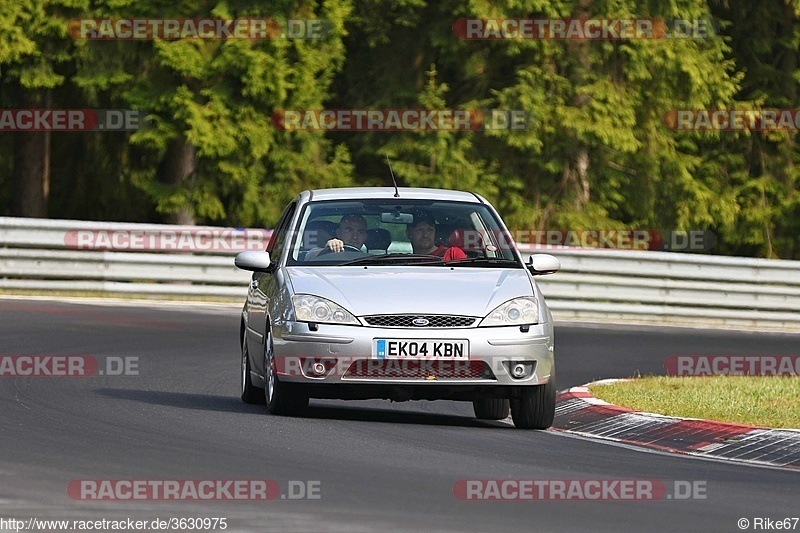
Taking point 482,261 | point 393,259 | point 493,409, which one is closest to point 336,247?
point 393,259

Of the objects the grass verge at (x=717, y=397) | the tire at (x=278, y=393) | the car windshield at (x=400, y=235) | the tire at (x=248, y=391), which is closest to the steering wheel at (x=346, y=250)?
the car windshield at (x=400, y=235)

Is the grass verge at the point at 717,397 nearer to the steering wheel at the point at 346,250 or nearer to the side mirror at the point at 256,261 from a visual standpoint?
the steering wheel at the point at 346,250

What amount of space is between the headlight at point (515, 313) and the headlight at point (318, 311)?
862 mm

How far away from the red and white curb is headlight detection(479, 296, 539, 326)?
1063 millimetres

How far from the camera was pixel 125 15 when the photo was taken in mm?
26875

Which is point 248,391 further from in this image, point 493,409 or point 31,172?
point 31,172

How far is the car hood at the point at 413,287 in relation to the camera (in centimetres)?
1084

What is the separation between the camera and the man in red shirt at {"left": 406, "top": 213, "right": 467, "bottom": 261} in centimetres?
1205

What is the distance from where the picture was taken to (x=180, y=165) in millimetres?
28406

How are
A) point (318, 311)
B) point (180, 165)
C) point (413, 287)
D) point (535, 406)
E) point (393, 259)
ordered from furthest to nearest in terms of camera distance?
point (180, 165), point (393, 259), point (535, 406), point (413, 287), point (318, 311)

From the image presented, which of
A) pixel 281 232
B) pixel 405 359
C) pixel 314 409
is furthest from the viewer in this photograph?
pixel 281 232

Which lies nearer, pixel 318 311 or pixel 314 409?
pixel 318 311

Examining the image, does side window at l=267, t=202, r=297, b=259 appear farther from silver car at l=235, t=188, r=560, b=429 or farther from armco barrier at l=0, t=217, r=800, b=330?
armco barrier at l=0, t=217, r=800, b=330

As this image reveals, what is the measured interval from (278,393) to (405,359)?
3.31 ft
